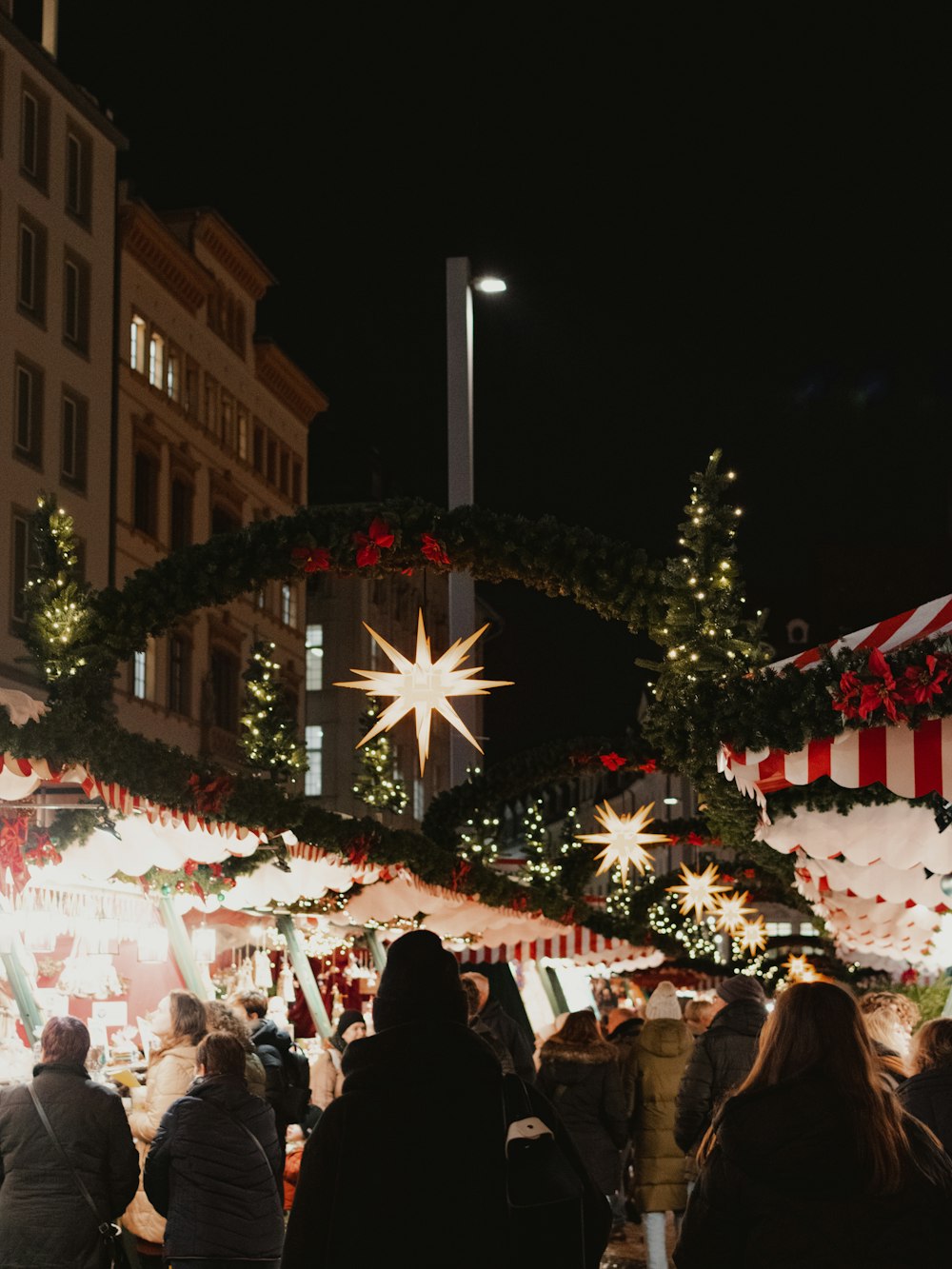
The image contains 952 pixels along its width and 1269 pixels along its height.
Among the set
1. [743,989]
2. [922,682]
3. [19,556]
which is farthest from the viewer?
[19,556]

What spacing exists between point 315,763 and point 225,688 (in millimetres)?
13033

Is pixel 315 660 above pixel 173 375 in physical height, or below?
below

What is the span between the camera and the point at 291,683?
51.7m

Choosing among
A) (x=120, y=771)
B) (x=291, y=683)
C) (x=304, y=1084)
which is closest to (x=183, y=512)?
(x=291, y=683)

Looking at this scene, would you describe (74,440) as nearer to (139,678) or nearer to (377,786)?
(139,678)

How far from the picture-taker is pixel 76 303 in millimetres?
36000

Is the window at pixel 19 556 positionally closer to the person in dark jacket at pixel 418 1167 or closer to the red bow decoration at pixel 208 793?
the red bow decoration at pixel 208 793

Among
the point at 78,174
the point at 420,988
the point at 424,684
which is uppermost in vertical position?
the point at 78,174

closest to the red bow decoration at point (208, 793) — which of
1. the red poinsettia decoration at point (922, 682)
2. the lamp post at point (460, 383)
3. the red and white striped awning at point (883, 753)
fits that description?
the red and white striped awning at point (883, 753)

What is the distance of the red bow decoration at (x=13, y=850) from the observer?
10.4 m

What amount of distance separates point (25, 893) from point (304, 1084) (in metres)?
3.22

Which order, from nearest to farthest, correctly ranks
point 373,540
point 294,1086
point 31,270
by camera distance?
1. point 373,540
2. point 294,1086
3. point 31,270

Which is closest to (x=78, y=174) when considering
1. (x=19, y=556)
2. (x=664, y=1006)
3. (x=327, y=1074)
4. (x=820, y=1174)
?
(x=19, y=556)

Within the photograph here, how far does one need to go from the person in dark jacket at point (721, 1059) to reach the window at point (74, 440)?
27266mm
